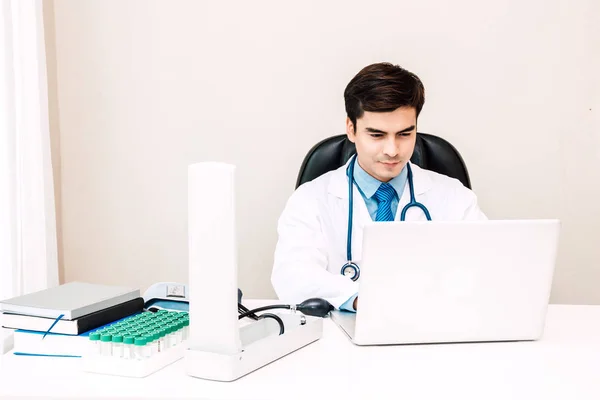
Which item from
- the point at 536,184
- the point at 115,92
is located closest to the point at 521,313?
the point at 536,184

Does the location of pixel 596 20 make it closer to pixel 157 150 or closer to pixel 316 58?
pixel 316 58

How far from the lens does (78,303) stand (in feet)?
3.77

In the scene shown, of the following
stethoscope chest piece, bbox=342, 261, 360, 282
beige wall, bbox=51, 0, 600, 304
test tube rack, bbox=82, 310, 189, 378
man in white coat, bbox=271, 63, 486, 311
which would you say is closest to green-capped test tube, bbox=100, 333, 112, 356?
test tube rack, bbox=82, 310, 189, 378

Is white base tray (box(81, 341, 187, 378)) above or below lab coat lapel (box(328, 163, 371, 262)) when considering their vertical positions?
below

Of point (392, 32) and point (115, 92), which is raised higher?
point (392, 32)

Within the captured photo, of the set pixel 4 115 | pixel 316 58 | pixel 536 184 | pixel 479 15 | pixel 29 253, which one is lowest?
pixel 29 253

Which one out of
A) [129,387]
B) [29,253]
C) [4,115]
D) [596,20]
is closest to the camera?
[129,387]

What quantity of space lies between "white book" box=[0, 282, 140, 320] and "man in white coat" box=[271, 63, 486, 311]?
0.49 metres

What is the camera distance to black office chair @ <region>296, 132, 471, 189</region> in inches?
74.4

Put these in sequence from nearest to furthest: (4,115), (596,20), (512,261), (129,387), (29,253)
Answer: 1. (129,387)
2. (512,261)
3. (4,115)
4. (29,253)
5. (596,20)

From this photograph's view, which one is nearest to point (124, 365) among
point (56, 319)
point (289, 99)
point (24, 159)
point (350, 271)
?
point (56, 319)

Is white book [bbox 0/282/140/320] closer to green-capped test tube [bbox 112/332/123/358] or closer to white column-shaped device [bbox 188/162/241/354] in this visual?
green-capped test tube [bbox 112/332/123/358]

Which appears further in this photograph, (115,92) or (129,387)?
(115,92)

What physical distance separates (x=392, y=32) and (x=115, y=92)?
107 centimetres
